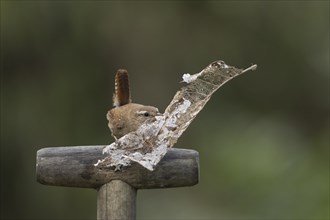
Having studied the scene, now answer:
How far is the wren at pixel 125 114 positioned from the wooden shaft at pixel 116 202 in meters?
1.10

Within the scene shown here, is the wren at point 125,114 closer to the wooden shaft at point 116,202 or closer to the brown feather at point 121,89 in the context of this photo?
the brown feather at point 121,89

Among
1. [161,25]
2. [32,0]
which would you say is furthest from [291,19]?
[32,0]

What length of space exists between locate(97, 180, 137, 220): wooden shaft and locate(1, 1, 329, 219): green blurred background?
15.2ft

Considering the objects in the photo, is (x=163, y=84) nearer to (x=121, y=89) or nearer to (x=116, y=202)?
(x=121, y=89)

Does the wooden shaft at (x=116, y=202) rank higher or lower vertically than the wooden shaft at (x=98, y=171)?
lower

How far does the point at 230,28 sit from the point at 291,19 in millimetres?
713

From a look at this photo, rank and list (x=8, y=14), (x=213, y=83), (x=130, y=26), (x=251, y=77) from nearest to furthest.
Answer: (x=213, y=83)
(x=8, y=14)
(x=130, y=26)
(x=251, y=77)

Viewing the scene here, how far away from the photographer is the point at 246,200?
28.1ft

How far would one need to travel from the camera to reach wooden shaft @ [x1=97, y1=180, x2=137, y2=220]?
13.1 feet

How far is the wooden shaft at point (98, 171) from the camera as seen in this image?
3996 mm

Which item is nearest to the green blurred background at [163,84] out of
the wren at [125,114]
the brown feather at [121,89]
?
the brown feather at [121,89]

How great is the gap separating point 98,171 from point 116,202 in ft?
0.52

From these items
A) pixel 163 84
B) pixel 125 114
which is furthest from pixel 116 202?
pixel 163 84

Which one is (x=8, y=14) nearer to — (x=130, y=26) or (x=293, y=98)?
(x=130, y=26)
